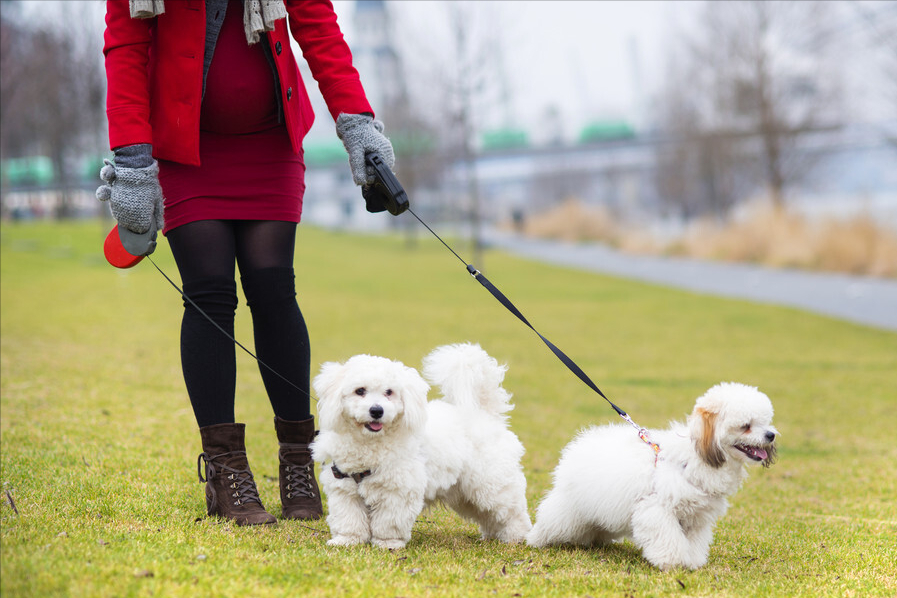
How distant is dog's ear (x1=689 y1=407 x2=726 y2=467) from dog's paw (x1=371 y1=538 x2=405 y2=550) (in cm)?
103

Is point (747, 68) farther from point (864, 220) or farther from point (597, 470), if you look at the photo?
point (597, 470)

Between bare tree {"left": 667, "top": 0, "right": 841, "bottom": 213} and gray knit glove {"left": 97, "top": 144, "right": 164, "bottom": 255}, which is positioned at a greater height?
bare tree {"left": 667, "top": 0, "right": 841, "bottom": 213}

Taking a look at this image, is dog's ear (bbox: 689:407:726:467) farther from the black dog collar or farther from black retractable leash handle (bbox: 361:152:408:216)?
black retractable leash handle (bbox: 361:152:408:216)

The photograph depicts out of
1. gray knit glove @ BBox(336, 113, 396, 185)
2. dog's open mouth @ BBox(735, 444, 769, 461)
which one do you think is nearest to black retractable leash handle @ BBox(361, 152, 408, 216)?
gray knit glove @ BBox(336, 113, 396, 185)

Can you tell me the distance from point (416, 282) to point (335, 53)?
17.3 metres

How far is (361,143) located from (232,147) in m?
0.43

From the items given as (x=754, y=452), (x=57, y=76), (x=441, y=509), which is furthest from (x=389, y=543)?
(x=57, y=76)

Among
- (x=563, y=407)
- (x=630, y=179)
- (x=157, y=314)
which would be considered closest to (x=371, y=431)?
(x=563, y=407)

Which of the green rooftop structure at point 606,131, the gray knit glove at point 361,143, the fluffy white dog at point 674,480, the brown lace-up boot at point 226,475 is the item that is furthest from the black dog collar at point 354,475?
the green rooftop structure at point 606,131

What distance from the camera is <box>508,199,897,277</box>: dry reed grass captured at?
55.7 ft

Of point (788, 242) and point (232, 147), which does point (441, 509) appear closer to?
point (232, 147)

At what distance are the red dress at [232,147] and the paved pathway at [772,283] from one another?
10.4 meters

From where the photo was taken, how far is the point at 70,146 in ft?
117

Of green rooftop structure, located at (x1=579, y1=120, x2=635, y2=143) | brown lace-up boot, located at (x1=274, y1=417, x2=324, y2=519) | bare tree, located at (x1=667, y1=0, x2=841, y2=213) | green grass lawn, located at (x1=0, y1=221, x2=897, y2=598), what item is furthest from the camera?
green rooftop structure, located at (x1=579, y1=120, x2=635, y2=143)
